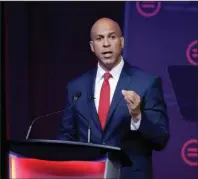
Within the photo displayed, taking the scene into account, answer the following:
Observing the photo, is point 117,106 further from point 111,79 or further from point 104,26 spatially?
point 104,26

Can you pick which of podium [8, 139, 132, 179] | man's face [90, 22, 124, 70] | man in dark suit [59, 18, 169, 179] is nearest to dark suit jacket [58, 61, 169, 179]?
man in dark suit [59, 18, 169, 179]

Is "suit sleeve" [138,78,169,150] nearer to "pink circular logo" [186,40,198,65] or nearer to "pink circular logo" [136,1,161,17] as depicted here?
"pink circular logo" [186,40,198,65]

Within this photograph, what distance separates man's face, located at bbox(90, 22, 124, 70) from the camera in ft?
8.90

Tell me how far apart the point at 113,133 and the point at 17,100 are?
74 centimetres

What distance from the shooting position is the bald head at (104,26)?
2.72 m

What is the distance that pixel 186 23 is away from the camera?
2.74 metres

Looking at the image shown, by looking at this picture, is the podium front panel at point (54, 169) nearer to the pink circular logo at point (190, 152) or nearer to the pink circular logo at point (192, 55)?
the pink circular logo at point (190, 152)

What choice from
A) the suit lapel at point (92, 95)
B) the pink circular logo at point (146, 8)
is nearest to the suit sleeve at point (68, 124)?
the suit lapel at point (92, 95)

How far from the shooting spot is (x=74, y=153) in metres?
2.10

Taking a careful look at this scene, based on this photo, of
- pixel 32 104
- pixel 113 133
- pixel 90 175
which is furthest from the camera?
pixel 32 104

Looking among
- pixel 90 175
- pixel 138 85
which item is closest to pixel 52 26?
pixel 138 85

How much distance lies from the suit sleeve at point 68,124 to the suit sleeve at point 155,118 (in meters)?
0.45

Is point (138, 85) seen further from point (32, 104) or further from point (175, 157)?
point (32, 104)

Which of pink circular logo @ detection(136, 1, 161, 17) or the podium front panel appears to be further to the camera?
pink circular logo @ detection(136, 1, 161, 17)
